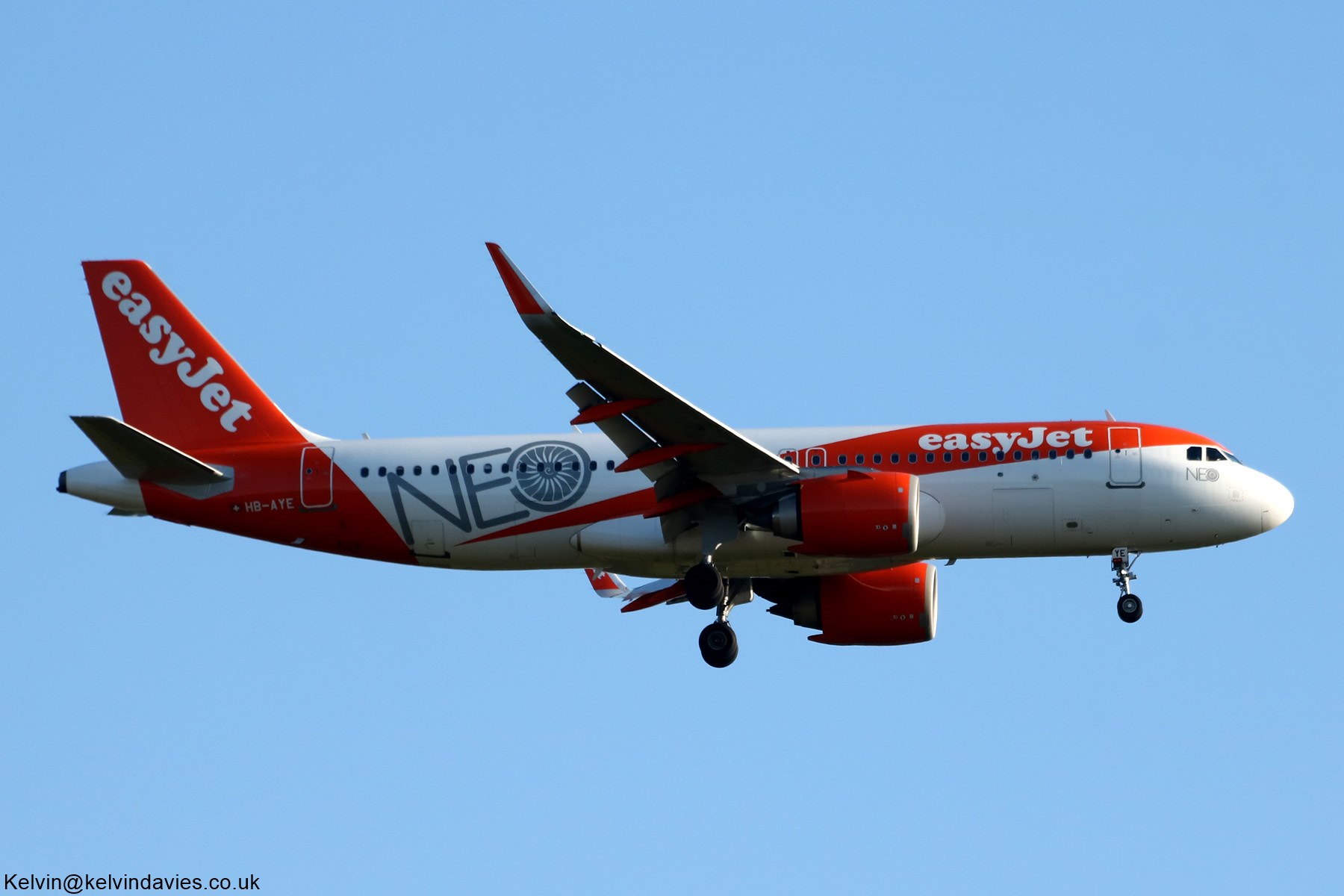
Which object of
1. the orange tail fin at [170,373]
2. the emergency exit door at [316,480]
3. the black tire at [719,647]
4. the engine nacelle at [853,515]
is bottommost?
the black tire at [719,647]

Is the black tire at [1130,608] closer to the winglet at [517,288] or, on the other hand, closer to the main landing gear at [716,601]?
the main landing gear at [716,601]

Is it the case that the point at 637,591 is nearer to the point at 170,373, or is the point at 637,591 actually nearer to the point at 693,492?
the point at 693,492

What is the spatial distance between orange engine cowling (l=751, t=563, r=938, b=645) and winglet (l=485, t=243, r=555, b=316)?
13.4 metres

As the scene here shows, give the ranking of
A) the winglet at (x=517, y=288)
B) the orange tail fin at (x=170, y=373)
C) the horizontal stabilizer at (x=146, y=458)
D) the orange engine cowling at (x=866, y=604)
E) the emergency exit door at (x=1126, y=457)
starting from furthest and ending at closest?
the orange engine cowling at (x=866, y=604)
the orange tail fin at (x=170, y=373)
the horizontal stabilizer at (x=146, y=458)
the emergency exit door at (x=1126, y=457)
the winglet at (x=517, y=288)

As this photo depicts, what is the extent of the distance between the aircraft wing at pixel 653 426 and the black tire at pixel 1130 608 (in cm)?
817

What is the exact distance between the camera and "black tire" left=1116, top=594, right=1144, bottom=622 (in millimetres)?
42000

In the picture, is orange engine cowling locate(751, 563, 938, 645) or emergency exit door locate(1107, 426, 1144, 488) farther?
orange engine cowling locate(751, 563, 938, 645)

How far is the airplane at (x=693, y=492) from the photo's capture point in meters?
39.7

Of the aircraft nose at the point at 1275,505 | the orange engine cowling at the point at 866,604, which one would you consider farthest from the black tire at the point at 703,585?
the aircraft nose at the point at 1275,505

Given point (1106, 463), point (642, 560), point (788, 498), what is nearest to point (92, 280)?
point (642, 560)

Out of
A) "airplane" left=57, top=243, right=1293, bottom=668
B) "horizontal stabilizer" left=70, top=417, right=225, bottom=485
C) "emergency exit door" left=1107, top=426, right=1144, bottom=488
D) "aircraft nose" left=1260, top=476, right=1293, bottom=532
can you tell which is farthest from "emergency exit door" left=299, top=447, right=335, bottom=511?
"aircraft nose" left=1260, top=476, right=1293, bottom=532

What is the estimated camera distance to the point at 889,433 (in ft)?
137

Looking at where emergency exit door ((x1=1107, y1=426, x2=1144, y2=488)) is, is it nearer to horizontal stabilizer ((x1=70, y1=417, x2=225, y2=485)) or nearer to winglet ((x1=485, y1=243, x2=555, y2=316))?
winglet ((x1=485, y1=243, x2=555, y2=316))

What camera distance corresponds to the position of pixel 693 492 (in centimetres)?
4062
